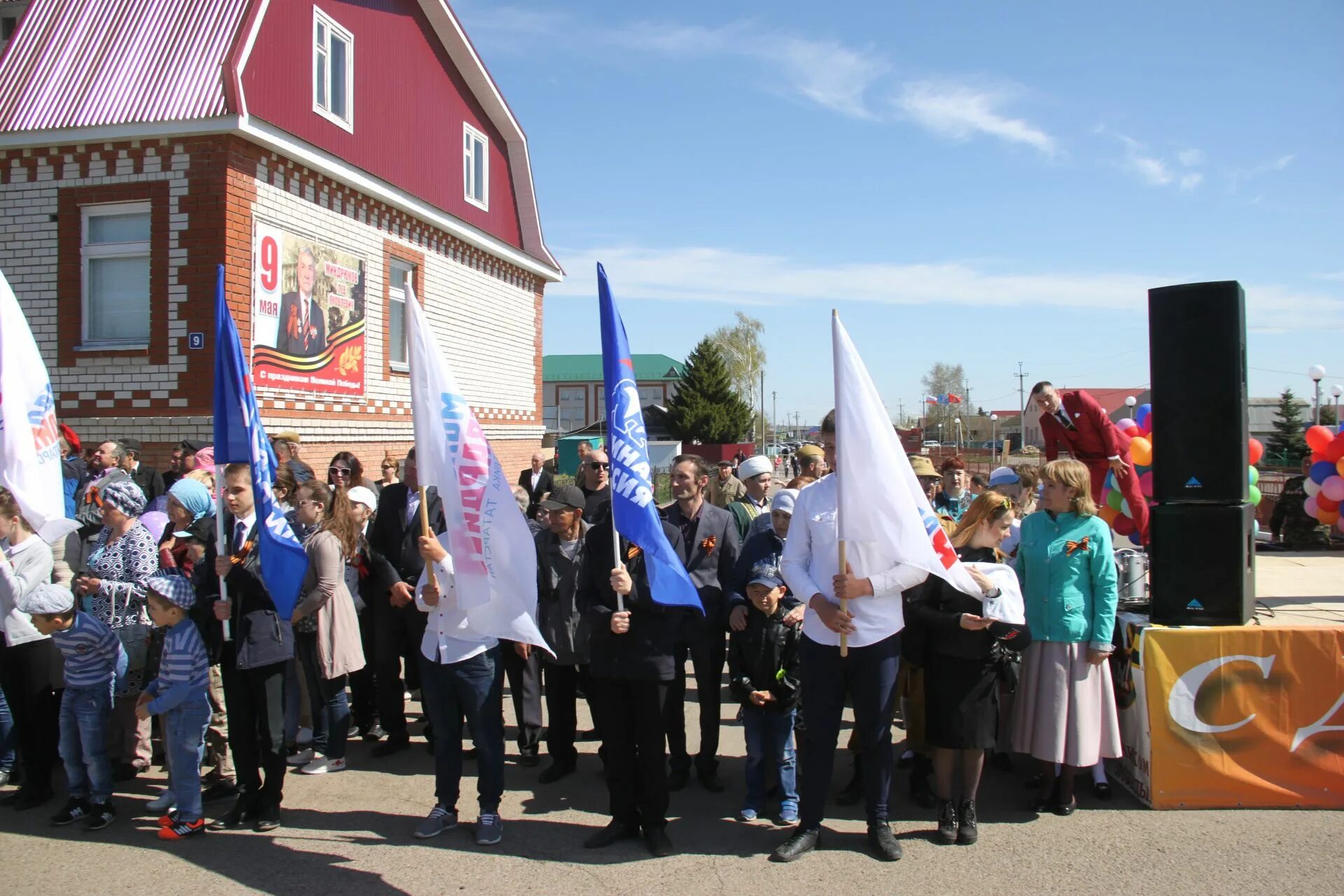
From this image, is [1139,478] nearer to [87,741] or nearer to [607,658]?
[607,658]

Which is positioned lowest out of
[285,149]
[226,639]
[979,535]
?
[226,639]

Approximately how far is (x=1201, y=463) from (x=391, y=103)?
39.6ft

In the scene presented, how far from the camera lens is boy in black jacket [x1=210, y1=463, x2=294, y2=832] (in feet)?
15.7

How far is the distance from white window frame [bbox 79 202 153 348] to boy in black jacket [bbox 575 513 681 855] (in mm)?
8019

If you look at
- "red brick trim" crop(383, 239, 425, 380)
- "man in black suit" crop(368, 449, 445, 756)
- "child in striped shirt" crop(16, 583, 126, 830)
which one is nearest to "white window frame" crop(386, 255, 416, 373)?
"red brick trim" crop(383, 239, 425, 380)

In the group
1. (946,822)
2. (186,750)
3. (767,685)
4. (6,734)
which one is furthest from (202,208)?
(946,822)

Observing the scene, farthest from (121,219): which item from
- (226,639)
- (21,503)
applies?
(226,639)

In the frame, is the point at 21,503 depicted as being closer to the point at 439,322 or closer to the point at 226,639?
the point at 226,639

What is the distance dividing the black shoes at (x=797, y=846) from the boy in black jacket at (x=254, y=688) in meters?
2.65

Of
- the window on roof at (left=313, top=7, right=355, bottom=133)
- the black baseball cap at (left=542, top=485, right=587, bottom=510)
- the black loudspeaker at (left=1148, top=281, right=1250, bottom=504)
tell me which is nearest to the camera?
the black loudspeaker at (left=1148, top=281, right=1250, bottom=504)

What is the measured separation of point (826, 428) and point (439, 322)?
1094 centimetres

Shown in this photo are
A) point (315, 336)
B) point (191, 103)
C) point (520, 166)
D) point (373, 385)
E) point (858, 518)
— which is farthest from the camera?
point (520, 166)

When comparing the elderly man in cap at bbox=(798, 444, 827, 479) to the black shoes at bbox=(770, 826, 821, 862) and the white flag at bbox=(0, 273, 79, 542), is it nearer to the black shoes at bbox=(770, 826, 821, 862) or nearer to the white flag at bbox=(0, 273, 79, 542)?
the black shoes at bbox=(770, 826, 821, 862)

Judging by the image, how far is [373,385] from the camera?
42.2 feet
